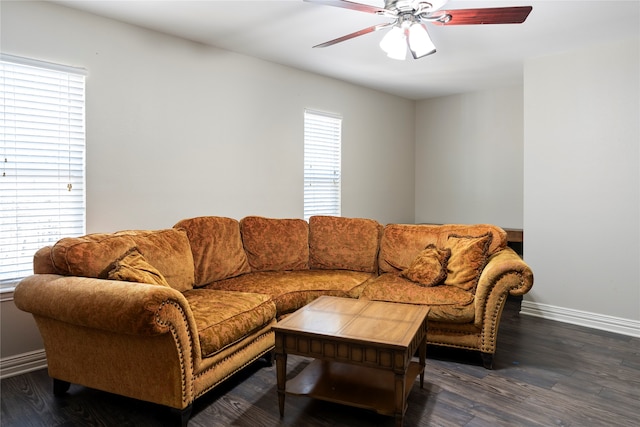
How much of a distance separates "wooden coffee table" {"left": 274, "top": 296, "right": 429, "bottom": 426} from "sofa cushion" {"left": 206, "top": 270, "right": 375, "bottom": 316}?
548 millimetres

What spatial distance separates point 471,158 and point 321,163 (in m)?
2.20

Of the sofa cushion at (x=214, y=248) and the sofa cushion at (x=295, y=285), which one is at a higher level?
the sofa cushion at (x=214, y=248)

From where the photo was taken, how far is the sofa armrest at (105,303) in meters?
1.94

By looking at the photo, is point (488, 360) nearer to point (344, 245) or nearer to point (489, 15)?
point (344, 245)

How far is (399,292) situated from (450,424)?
1104 millimetres

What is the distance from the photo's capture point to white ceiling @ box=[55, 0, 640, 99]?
9.97 ft

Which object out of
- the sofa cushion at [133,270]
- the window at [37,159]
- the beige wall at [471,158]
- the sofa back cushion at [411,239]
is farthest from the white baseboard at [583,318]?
the window at [37,159]

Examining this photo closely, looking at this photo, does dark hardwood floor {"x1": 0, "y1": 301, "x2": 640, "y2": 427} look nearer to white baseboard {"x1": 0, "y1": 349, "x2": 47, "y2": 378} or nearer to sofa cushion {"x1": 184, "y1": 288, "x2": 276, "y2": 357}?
white baseboard {"x1": 0, "y1": 349, "x2": 47, "y2": 378}

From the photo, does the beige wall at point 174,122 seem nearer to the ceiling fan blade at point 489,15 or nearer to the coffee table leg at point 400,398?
the ceiling fan blade at point 489,15

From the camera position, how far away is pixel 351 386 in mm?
2299

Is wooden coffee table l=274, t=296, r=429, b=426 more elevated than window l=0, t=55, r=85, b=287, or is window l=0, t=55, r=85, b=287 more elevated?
window l=0, t=55, r=85, b=287

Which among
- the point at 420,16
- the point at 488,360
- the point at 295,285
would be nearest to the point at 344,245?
the point at 295,285

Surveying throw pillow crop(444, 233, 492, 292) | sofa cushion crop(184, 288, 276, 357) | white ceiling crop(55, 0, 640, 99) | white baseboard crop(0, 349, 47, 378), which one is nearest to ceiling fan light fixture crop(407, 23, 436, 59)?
white ceiling crop(55, 0, 640, 99)

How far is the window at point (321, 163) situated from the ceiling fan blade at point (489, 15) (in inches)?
102
